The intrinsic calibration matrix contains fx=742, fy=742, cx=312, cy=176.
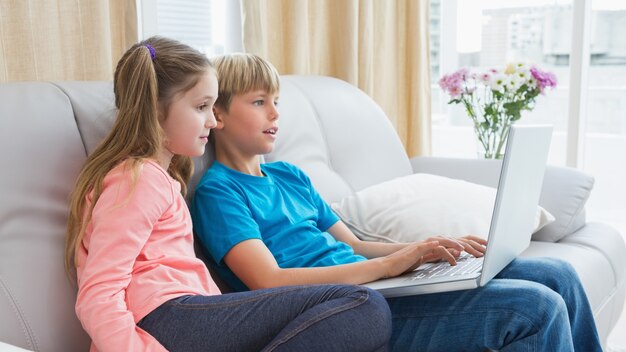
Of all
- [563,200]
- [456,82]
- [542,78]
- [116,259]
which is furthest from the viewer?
[456,82]

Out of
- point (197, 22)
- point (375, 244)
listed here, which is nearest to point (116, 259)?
point (375, 244)

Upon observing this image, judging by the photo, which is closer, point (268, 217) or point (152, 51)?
point (152, 51)

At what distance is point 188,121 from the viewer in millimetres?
1479

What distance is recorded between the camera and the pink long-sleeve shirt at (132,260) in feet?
3.97

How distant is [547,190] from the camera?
2.38 m

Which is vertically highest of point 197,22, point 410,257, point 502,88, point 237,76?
point 197,22

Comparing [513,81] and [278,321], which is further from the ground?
[513,81]

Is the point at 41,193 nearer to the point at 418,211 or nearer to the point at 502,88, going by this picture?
the point at 418,211

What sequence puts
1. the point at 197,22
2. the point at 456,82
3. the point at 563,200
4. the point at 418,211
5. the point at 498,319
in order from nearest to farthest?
the point at 498,319 → the point at 418,211 → the point at 563,200 → the point at 197,22 → the point at 456,82

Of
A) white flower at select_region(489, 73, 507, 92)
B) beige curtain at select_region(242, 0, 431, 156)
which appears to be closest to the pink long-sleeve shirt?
beige curtain at select_region(242, 0, 431, 156)

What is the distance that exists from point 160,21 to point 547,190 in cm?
134

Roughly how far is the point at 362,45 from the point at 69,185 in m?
1.71

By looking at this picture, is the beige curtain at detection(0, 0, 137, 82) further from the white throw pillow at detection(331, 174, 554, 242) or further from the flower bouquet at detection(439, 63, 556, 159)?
the flower bouquet at detection(439, 63, 556, 159)

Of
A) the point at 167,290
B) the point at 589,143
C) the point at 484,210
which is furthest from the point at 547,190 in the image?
the point at 589,143
